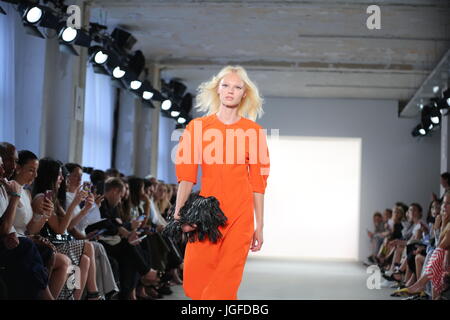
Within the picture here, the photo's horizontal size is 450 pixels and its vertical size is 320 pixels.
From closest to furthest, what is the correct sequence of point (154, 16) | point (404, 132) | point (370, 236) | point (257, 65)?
point (154, 16)
point (257, 65)
point (370, 236)
point (404, 132)

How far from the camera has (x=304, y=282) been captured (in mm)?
7906

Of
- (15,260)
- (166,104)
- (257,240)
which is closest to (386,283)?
(166,104)

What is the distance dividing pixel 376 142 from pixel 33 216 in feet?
30.8

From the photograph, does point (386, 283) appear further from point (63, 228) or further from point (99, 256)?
point (63, 228)

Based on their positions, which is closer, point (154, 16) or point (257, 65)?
Answer: point (154, 16)

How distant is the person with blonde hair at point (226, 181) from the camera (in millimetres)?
2398

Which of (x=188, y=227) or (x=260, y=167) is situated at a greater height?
(x=260, y=167)

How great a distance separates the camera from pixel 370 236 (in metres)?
11.7

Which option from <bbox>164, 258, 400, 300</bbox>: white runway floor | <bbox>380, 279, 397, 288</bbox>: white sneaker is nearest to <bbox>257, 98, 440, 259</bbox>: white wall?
<bbox>164, 258, 400, 300</bbox>: white runway floor

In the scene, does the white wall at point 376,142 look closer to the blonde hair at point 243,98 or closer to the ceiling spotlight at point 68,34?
the ceiling spotlight at point 68,34
